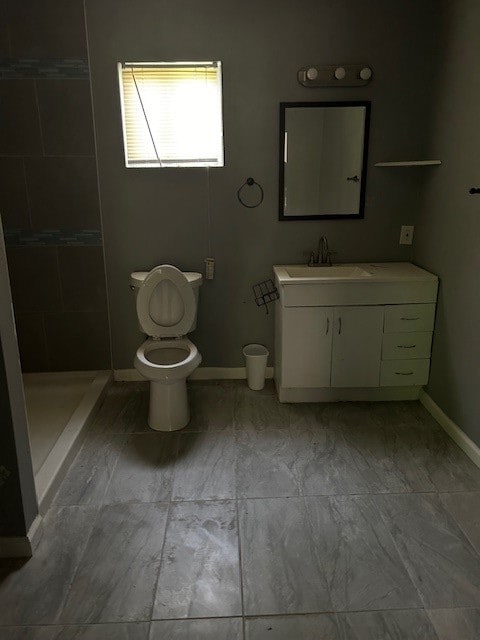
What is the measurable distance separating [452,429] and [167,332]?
1.75 metres

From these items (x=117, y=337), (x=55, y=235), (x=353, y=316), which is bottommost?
(x=117, y=337)

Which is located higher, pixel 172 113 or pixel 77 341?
pixel 172 113

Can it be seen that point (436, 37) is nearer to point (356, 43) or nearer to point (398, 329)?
point (356, 43)

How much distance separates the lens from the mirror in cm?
299

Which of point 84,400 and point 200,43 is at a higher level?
point 200,43

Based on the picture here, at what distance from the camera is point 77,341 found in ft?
11.0

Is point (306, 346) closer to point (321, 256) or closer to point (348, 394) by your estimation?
point (348, 394)

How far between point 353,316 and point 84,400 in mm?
1756

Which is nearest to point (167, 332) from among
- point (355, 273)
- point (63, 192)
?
point (63, 192)

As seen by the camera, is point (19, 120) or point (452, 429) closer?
point (452, 429)

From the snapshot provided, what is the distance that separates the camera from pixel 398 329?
2.93 m

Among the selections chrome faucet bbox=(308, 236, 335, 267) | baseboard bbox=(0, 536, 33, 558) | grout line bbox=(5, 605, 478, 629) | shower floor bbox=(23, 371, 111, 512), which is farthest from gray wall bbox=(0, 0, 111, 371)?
grout line bbox=(5, 605, 478, 629)

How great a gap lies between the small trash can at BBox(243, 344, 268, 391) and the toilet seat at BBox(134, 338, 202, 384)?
1.73 feet

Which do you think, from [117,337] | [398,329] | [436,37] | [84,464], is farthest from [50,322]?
[436,37]
